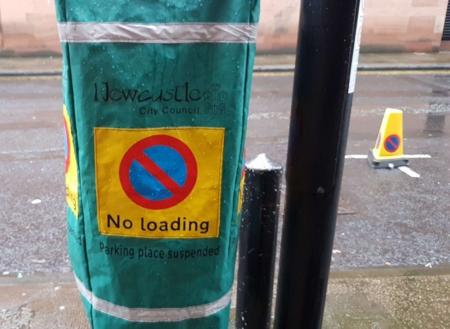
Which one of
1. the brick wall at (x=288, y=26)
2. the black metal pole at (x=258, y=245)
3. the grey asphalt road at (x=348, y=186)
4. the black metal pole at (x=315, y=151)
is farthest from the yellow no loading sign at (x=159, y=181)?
the brick wall at (x=288, y=26)

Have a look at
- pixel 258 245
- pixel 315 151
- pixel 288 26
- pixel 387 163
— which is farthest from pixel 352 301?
pixel 288 26

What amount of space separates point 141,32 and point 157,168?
0.41m

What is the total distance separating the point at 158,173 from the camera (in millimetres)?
1651

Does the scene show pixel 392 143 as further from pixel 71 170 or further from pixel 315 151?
pixel 71 170

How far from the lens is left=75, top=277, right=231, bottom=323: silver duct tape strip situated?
177 centimetres

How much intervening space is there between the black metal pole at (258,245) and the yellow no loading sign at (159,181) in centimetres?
62

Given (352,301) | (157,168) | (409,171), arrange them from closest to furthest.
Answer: (157,168) < (352,301) < (409,171)

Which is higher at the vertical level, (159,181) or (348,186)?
(159,181)

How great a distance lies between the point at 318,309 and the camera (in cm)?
228

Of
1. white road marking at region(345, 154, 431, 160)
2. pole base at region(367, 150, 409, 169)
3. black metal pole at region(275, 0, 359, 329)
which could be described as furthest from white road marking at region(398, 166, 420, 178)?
black metal pole at region(275, 0, 359, 329)

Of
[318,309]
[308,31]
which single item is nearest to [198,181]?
[308,31]

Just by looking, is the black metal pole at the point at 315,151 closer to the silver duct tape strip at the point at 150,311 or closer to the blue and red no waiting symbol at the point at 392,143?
the silver duct tape strip at the point at 150,311

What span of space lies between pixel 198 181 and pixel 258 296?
3.29 feet

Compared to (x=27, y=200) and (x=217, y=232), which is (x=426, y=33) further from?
(x=217, y=232)
